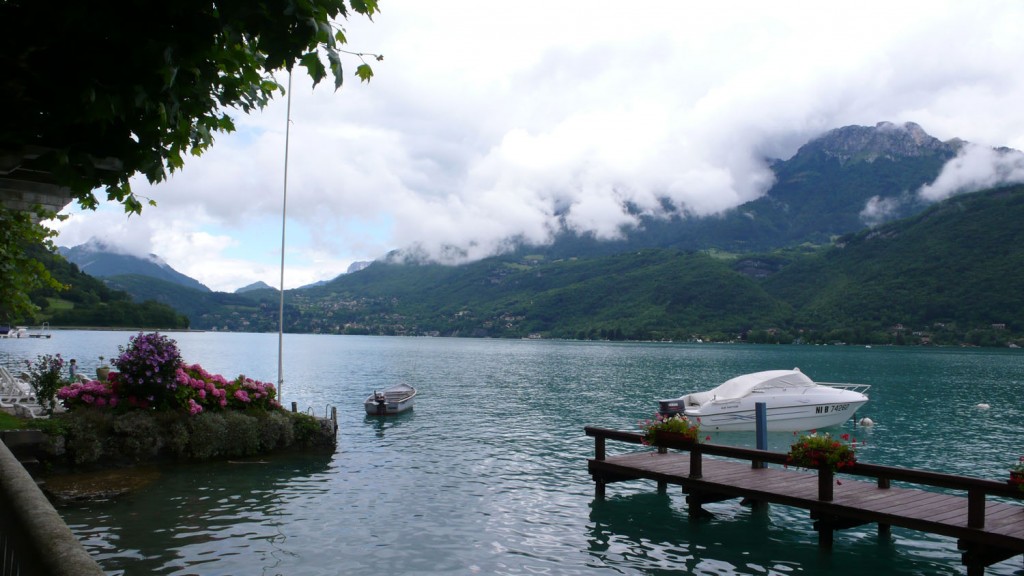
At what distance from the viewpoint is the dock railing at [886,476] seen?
11.8 m

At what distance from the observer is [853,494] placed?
14.4 m

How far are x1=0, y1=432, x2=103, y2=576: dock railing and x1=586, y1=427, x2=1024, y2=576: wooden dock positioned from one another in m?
13.8

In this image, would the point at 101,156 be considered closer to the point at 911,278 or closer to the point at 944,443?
the point at 944,443

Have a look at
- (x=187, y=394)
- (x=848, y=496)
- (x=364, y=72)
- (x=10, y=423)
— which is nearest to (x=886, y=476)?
(x=848, y=496)

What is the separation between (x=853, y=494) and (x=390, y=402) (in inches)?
1178

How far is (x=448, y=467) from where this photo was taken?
23.5 metres

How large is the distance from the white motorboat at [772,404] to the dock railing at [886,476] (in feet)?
55.4

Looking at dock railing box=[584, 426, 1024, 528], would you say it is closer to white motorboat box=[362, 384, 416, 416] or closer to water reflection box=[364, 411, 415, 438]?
water reflection box=[364, 411, 415, 438]

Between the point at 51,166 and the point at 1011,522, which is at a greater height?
the point at 51,166

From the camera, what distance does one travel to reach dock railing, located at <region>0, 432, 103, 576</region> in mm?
2895

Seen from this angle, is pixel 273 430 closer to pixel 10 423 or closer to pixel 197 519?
pixel 10 423

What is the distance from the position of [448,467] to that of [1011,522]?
16492 millimetres

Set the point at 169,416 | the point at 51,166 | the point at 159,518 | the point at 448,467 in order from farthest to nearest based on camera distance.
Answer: the point at 448,467 < the point at 169,416 < the point at 159,518 < the point at 51,166

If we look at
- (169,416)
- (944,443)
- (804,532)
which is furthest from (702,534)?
(944,443)
